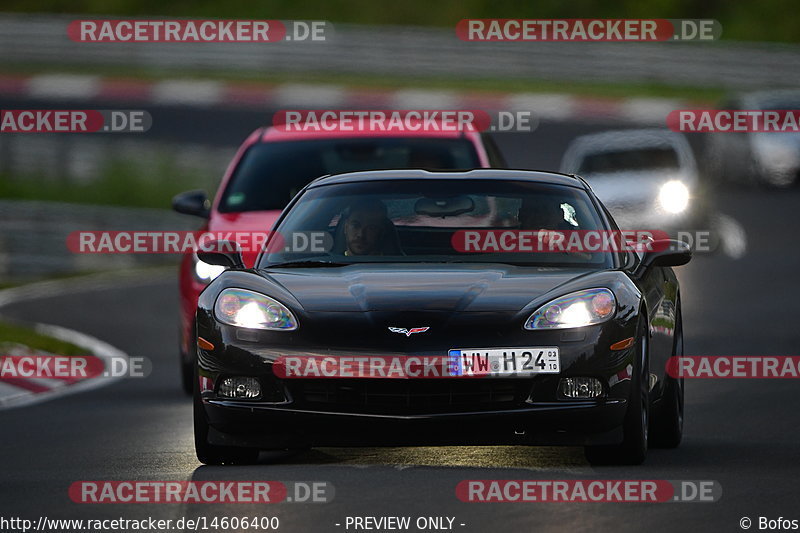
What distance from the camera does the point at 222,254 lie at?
9.55 metres

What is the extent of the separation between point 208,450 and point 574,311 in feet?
5.47

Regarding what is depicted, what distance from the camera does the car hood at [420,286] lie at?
27.2 ft

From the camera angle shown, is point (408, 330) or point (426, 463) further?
point (426, 463)

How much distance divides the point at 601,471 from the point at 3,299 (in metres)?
15.1

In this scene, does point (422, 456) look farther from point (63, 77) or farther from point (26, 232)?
point (63, 77)

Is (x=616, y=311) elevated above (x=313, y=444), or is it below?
above

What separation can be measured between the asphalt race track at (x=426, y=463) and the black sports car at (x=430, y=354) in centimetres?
17

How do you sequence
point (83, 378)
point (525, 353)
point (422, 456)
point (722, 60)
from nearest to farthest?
point (525, 353), point (422, 456), point (83, 378), point (722, 60)

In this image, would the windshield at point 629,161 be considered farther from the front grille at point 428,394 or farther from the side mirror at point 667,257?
the front grille at point 428,394

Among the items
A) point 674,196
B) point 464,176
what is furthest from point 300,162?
point 674,196

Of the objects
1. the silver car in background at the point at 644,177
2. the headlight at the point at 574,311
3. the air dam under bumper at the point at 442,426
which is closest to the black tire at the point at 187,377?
the air dam under bumper at the point at 442,426

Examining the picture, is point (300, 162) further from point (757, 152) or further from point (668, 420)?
point (757, 152)

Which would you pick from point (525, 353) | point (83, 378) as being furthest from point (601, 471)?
point (83, 378)

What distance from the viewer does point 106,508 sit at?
7469 millimetres
